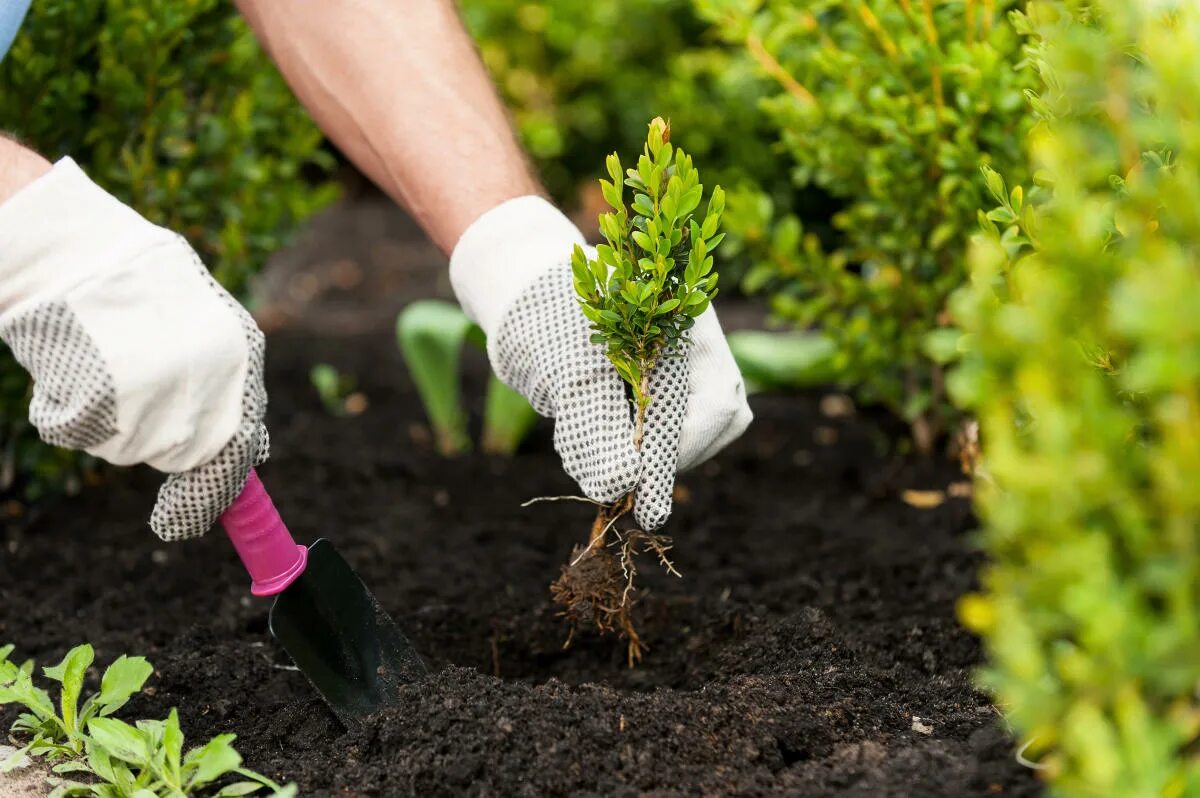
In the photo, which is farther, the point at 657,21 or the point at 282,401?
the point at 657,21

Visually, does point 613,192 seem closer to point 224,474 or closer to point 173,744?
point 224,474

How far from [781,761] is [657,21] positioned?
387 cm

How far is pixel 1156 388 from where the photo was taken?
958mm

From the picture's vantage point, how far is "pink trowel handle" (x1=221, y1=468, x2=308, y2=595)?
1.68 metres

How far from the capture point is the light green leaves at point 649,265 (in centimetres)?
152

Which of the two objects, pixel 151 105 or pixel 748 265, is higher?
pixel 151 105

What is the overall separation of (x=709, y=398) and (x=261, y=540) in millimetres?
646

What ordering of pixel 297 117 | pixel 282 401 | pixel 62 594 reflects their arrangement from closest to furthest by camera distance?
1. pixel 62 594
2. pixel 297 117
3. pixel 282 401

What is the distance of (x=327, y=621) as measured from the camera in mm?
1794

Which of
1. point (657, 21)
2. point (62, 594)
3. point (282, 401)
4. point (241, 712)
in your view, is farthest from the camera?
point (657, 21)

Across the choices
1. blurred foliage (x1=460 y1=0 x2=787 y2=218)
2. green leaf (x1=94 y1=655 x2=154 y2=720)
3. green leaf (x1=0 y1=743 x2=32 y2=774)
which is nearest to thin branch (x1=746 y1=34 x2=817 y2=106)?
blurred foliage (x1=460 y1=0 x2=787 y2=218)

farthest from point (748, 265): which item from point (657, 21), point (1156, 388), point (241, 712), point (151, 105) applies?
point (1156, 388)

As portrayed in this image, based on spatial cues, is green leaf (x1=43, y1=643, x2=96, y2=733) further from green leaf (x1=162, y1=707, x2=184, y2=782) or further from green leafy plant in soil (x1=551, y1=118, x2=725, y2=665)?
green leafy plant in soil (x1=551, y1=118, x2=725, y2=665)

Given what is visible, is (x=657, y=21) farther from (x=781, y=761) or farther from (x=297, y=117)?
(x=781, y=761)
